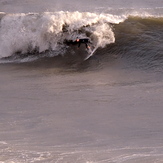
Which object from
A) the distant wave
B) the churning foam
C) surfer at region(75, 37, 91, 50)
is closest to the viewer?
surfer at region(75, 37, 91, 50)

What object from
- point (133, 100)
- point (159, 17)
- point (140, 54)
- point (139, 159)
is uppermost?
point (159, 17)

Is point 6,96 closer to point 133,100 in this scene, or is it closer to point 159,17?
point 133,100

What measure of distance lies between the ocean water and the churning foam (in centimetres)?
3

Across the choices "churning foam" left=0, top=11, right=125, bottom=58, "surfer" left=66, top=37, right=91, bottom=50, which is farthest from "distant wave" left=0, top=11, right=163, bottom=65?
"surfer" left=66, top=37, right=91, bottom=50

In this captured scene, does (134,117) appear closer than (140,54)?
Yes

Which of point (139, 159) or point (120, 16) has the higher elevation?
point (120, 16)

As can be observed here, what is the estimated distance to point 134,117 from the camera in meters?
7.12

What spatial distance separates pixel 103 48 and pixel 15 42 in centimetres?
298

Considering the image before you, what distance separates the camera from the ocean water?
6121 mm

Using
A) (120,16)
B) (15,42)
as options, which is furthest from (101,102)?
(120,16)

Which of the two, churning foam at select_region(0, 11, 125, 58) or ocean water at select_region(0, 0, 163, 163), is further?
churning foam at select_region(0, 11, 125, 58)

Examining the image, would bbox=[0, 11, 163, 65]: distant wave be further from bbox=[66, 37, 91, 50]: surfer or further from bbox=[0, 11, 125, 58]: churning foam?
bbox=[66, 37, 91, 50]: surfer

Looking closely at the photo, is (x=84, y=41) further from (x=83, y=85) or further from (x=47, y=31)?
(x=83, y=85)

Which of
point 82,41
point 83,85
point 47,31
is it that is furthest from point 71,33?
point 83,85
